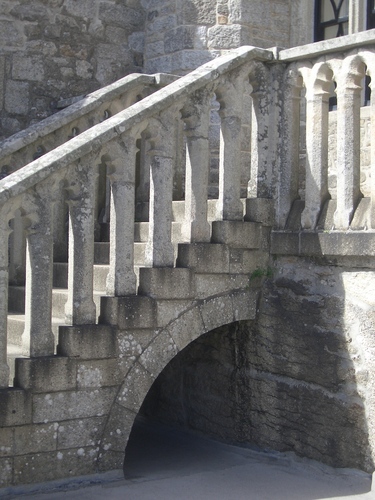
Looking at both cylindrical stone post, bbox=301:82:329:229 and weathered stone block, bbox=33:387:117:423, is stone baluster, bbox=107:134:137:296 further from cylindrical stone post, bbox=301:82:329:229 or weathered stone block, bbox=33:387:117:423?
cylindrical stone post, bbox=301:82:329:229

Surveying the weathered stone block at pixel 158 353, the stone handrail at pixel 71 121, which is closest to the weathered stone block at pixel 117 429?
the weathered stone block at pixel 158 353

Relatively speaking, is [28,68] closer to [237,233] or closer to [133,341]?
[237,233]

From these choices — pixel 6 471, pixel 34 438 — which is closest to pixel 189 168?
pixel 34 438

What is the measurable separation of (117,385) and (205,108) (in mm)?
1810

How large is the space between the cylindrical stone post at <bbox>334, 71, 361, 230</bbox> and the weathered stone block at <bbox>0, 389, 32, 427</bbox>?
2149mm

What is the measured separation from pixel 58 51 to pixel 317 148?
3.27m

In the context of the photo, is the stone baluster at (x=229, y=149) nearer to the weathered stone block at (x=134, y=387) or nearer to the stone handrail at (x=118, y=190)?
the stone handrail at (x=118, y=190)

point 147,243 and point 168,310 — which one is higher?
point 147,243

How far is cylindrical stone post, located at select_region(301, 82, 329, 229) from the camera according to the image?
5.55m

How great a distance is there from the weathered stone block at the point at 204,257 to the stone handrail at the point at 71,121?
178 centimetres

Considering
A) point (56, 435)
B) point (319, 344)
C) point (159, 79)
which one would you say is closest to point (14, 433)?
point (56, 435)

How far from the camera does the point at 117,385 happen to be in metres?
5.08

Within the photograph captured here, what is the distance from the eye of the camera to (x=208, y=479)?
534 cm

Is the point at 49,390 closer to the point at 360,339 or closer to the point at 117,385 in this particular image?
the point at 117,385
